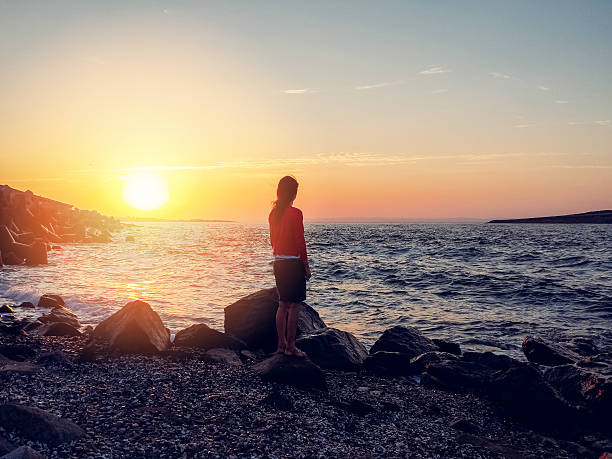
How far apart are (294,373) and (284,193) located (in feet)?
9.91

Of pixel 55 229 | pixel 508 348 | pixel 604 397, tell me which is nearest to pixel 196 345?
pixel 604 397

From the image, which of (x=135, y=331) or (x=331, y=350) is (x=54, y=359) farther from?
(x=331, y=350)

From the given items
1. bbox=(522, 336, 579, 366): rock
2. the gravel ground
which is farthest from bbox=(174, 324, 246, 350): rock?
bbox=(522, 336, 579, 366): rock

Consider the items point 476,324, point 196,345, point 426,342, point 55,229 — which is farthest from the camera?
point 55,229

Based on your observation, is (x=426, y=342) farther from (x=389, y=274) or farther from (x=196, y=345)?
(x=389, y=274)

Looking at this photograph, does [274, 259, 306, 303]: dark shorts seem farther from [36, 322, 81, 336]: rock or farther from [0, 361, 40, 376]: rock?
[36, 322, 81, 336]: rock

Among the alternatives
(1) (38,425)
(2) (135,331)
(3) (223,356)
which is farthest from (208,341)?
(1) (38,425)

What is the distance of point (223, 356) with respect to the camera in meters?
8.65

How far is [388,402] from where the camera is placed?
719 cm

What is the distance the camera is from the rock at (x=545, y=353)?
1065 cm

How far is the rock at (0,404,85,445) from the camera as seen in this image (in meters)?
4.89

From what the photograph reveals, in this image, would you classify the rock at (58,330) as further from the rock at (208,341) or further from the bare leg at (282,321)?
the bare leg at (282,321)

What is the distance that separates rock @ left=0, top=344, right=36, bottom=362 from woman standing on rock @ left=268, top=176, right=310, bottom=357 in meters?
5.04

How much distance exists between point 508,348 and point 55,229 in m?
56.4
